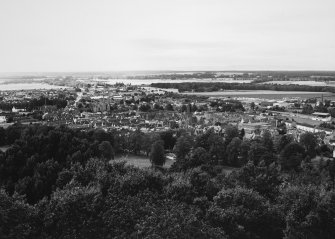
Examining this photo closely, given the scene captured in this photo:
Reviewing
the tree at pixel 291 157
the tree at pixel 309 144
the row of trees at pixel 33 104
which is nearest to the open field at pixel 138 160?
the tree at pixel 291 157

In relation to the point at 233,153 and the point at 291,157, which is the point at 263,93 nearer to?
the point at 233,153

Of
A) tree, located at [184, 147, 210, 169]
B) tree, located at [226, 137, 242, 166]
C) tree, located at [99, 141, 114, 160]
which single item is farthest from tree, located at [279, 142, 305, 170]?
tree, located at [99, 141, 114, 160]

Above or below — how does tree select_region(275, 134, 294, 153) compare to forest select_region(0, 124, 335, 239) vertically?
below

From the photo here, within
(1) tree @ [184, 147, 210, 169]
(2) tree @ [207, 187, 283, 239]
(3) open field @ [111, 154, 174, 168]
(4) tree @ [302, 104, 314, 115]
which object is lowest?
(3) open field @ [111, 154, 174, 168]

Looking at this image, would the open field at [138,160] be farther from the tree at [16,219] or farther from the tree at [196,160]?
the tree at [16,219]

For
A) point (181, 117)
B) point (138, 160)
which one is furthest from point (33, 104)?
point (138, 160)

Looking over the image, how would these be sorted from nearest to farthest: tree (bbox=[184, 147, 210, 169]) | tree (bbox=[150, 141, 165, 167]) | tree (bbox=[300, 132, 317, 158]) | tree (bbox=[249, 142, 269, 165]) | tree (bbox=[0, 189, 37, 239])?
tree (bbox=[0, 189, 37, 239]), tree (bbox=[184, 147, 210, 169]), tree (bbox=[249, 142, 269, 165]), tree (bbox=[150, 141, 165, 167]), tree (bbox=[300, 132, 317, 158])

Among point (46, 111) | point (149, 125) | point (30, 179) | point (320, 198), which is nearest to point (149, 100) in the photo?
point (46, 111)

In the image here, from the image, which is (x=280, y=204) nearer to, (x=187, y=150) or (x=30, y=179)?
(x=30, y=179)

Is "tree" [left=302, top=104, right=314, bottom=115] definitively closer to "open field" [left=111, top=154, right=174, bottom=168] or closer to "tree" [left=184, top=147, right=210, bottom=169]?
"open field" [left=111, top=154, right=174, bottom=168]
